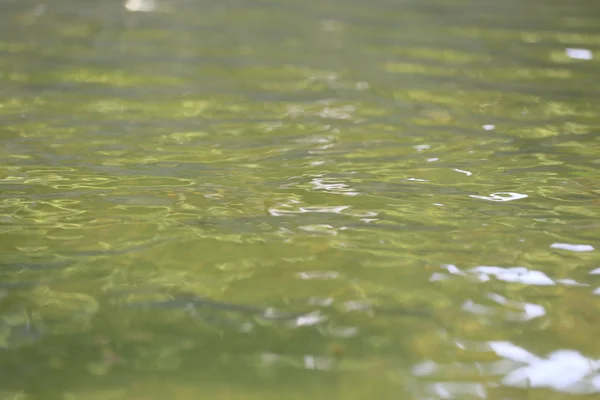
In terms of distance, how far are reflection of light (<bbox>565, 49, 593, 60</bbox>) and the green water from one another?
0.10 metres

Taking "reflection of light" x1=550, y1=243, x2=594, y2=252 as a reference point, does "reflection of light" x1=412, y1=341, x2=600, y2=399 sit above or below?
below

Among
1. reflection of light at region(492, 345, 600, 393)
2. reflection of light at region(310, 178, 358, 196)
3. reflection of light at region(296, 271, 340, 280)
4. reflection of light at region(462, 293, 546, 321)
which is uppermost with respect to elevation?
reflection of light at region(310, 178, 358, 196)

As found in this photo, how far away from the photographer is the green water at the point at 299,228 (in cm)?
100

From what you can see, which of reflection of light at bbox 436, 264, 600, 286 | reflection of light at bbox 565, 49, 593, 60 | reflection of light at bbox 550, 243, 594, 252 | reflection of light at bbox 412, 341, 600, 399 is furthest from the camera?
reflection of light at bbox 565, 49, 593, 60

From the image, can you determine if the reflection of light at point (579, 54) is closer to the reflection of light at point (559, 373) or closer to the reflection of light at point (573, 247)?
the reflection of light at point (573, 247)

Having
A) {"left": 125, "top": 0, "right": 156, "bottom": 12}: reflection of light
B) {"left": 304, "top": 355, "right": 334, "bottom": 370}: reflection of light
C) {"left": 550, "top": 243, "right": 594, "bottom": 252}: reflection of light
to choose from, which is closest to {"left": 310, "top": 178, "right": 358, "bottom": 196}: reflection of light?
{"left": 550, "top": 243, "right": 594, "bottom": 252}: reflection of light

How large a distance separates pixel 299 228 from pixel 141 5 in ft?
10.0

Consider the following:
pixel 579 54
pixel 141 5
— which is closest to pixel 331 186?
pixel 579 54

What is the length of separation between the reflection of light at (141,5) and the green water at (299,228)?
3.74ft

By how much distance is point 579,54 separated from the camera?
9.65ft

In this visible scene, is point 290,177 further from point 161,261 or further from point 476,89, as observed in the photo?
point 476,89

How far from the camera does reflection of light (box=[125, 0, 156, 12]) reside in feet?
12.6

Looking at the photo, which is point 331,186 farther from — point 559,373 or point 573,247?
point 559,373

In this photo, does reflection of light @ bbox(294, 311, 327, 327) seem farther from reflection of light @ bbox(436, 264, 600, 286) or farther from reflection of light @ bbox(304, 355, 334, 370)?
reflection of light @ bbox(436, 264, 600, 286)
